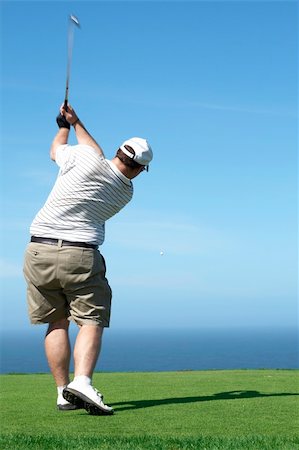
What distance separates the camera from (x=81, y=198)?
5.71 metres

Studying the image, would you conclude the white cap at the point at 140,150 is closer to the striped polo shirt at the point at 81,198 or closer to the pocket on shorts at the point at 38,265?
the striped polo shirt at the point at 81,198

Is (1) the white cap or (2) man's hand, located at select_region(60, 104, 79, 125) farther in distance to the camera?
(2) man's hand, located at select_region(60, 104, 79, 125)

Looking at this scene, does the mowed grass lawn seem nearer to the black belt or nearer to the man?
the man

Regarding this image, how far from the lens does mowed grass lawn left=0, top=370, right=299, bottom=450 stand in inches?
165

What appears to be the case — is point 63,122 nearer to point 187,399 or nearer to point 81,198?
point 81,198

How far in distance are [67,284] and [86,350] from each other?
50 centimetres

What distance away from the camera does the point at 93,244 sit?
575 centimetres

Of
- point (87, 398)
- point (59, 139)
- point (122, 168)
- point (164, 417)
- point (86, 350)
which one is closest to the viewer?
point (164, 417)

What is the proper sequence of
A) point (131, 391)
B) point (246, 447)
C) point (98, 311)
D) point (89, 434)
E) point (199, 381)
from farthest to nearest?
point (199, 381), point (131, 391), point (98, 311), point (89, 434), point (246, 447)

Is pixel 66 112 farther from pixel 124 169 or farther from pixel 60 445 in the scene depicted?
pixel 60 445

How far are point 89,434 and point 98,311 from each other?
52.3 inches

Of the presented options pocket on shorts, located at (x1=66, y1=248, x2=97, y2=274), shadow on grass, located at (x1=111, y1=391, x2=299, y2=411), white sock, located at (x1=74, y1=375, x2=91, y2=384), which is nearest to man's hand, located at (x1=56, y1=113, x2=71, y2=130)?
pocket on shorts, located at (x1=66, y1=248, x2=97, y2=274)

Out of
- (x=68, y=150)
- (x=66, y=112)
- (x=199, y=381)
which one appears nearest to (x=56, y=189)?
(x=68, y=150)

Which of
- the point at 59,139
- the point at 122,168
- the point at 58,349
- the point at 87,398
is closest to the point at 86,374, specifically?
the point at 87,398
